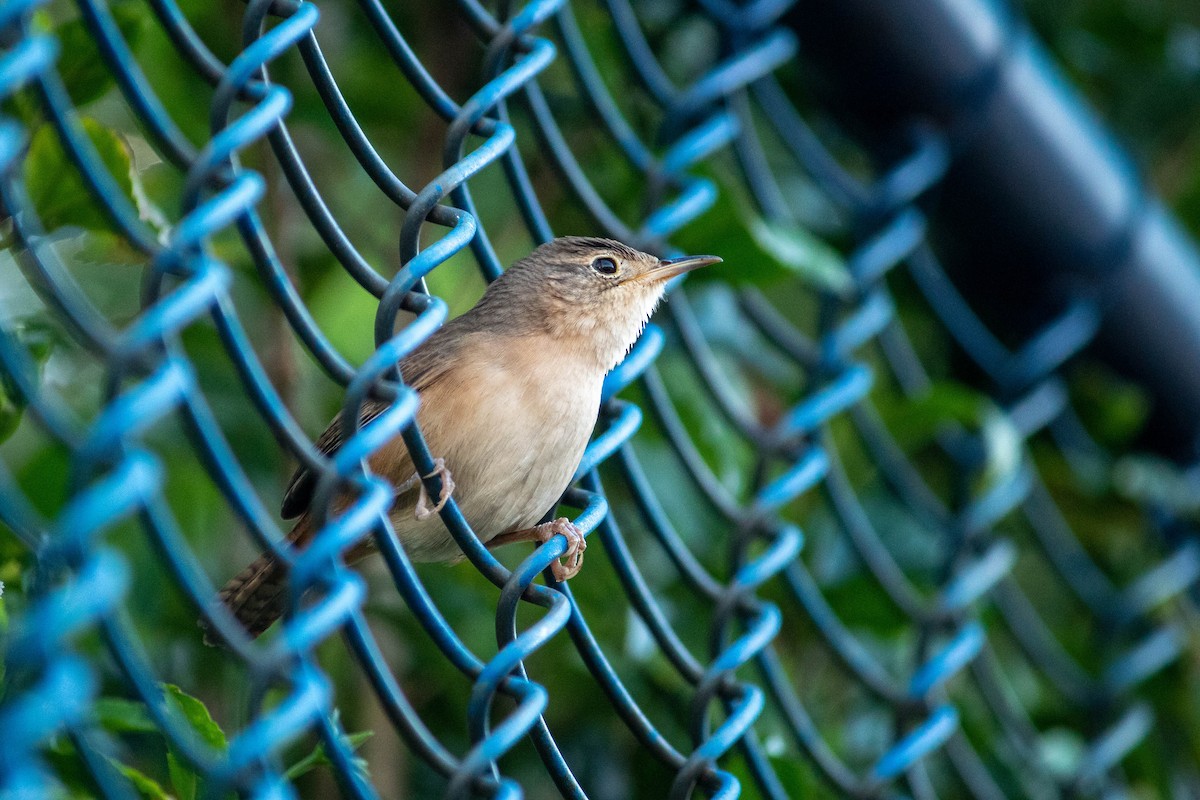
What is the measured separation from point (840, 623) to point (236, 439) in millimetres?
1311

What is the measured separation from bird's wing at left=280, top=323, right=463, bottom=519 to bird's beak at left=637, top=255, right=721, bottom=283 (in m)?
0.38

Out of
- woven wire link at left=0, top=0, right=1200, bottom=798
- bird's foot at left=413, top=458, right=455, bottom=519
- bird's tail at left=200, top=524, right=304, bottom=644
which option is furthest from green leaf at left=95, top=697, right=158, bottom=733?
bird's tail at left=200, top=524, right=304, bottom=644

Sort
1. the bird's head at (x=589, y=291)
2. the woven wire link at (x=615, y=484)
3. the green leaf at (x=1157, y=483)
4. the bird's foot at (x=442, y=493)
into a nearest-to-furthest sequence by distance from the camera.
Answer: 1. the woven wire link at (x=615, y=484)
2. the bird's foot at (x=442, y=493)
3. the bird's head at (x=589, y=291)
4. the green leaf at (x=1157, y=483)

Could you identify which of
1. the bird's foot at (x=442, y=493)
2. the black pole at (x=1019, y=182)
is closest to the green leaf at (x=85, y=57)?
the bird's foot at (x=442, y=493)

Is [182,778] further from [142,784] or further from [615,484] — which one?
[615,484]

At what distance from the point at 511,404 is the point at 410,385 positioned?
248mm

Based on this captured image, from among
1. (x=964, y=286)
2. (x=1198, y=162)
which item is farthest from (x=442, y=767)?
(x=1198, y=162)

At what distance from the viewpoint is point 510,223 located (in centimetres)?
309

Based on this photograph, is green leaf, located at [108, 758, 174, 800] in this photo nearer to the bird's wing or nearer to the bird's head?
the bird's wing

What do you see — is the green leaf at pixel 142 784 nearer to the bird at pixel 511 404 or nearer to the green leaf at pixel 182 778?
the green leaf at pixel 182 778

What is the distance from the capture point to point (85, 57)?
1.83 m

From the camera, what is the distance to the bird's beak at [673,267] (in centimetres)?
243

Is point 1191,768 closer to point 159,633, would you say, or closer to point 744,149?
point 744,149

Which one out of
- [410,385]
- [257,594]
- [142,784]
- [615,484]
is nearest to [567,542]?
[142,784]
